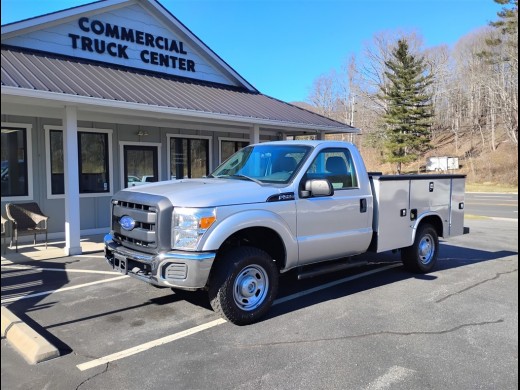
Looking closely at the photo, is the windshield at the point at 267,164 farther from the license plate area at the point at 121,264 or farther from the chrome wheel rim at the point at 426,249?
the chrome wheel rim at the point at 426,249

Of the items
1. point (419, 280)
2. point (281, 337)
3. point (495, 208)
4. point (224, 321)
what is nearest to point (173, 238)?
point (224, 321)

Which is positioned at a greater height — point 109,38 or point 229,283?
point 109,38

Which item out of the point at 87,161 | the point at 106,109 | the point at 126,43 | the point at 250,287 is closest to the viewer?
the point at 250,287

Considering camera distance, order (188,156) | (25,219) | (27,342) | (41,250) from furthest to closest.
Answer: (188,156) < (25,219) < (41,250) < (27,342)

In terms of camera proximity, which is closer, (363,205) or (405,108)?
(363,205)

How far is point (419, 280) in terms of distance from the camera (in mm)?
6863

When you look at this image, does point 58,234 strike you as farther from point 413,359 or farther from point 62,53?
point 413,359

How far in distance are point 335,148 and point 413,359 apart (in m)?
2.96

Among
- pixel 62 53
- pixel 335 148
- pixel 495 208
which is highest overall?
pixel 62 53

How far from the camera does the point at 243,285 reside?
4809 millimetres

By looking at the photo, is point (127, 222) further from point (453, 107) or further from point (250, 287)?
point (453, 107)

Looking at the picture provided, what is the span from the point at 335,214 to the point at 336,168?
0.71m

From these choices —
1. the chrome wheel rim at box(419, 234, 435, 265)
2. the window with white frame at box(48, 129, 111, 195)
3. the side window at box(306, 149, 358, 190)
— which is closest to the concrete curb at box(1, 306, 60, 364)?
the side window at box(306, 149, 358, 190)

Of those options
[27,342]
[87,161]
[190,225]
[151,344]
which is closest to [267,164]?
[190,225]
